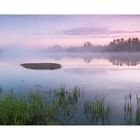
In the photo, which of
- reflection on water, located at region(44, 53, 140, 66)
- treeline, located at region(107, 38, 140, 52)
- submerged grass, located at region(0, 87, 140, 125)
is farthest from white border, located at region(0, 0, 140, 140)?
reflection on water, located at region(44, 53, 140, 66)

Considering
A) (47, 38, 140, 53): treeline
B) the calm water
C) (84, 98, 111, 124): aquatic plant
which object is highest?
(47, 38, 140, 53): treeline

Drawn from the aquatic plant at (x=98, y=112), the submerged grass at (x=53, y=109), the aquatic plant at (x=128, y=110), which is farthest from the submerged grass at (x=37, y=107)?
the aquatic plant at (x=128, y=110)

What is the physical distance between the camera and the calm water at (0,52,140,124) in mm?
4762

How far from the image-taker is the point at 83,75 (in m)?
4.79

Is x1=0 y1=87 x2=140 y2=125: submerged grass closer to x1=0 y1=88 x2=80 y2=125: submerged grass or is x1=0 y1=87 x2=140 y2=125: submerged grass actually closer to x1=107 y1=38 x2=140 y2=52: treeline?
x1=0 y1=88 x2=80 y2=125: submerged grass

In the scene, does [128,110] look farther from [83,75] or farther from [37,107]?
[37,107]

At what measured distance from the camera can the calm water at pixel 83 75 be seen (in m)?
4.76

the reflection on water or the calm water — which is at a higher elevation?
the reflection on water

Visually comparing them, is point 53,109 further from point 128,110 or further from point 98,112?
point 128,110
